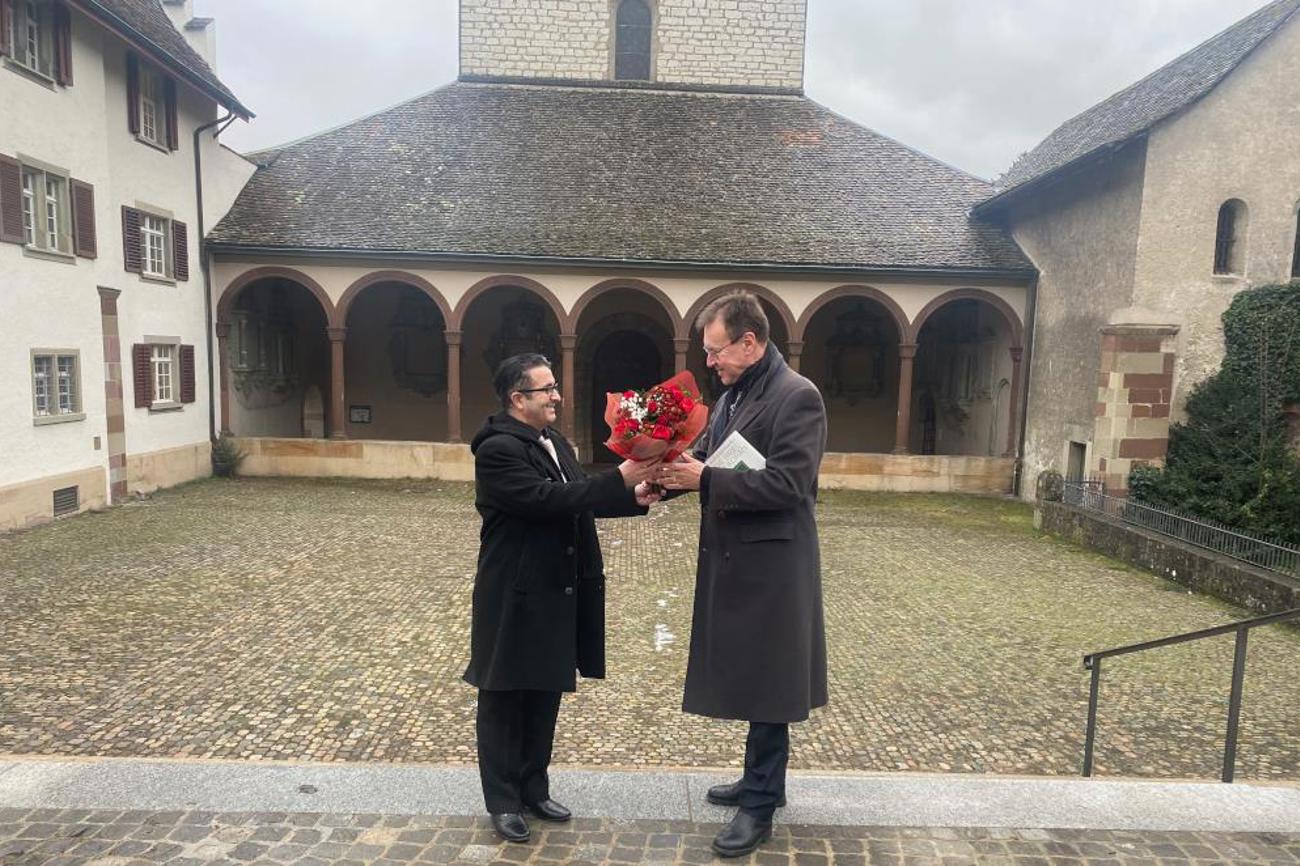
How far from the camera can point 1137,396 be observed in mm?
13039

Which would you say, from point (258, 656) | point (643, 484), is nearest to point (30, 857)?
point (643, 484)

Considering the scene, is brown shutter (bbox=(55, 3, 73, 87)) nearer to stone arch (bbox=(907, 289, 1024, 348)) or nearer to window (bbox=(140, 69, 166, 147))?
window (bbox=(140, 69, 166, 147))

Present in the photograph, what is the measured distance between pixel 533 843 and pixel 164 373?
14.8 meters

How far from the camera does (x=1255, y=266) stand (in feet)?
42.4

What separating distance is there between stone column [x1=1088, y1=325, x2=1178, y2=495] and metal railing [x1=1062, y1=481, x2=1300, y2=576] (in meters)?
0.67

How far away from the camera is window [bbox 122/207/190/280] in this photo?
13492 millimetres

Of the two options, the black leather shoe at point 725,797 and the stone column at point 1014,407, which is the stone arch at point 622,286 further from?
the black leather shoe at point 725,797

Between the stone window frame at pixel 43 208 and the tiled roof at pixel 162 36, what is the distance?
2.28 meters

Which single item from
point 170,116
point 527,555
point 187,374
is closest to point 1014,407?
point 527,555

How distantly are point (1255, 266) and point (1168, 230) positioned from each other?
1541 millimetres

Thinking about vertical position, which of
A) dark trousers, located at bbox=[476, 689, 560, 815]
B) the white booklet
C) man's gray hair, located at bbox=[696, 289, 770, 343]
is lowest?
dark trousers, located at bbox=[476, 689, 560, 815]

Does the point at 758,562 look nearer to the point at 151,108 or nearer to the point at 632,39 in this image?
the point at 151,108

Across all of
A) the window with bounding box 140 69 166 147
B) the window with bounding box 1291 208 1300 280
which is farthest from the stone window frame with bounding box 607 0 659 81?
the window with bounding box 1291 208 1300 280

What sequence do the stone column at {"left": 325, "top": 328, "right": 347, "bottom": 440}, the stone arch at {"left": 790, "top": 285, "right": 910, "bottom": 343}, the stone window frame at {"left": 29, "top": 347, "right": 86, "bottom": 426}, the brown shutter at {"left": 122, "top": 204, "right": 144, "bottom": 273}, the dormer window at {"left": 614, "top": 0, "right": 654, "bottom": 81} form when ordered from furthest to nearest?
the dormer window at {"left": 614, "top": 0, "right": 654, "bottom": 81}, the stone column at {"left": 325, "top": 328, "right": 347, "bottom": 440}, the stone arch at {"left": 790, "top": 285, "right": 910, "bottom": 343}, the brown shutter at {"left": 122, "top": 204, "right": 144, "bottom": 273}, the stone window frame at {"left": 29, "top": 347, "right": 86, "bottom": 426}
